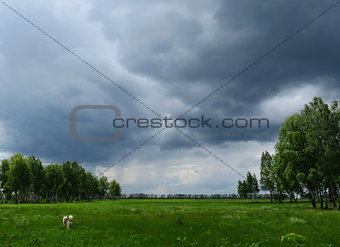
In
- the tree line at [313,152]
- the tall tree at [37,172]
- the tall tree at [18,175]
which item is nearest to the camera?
the tree line at [313,152]

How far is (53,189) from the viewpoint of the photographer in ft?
395

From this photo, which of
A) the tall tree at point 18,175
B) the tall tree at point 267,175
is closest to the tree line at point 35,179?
the tall tree at point 18,175

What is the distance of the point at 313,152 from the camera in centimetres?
5966

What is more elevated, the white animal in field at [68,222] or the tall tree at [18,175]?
the tall tree at [18,175]

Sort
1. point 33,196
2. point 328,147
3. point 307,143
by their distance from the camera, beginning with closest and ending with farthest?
1. point 328,147
2. point 307,143
3. point 33,196

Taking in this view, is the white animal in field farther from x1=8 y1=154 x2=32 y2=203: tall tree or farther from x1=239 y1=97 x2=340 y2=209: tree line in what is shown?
x1=8 y1=154 x2=32 y2=203: tall tree

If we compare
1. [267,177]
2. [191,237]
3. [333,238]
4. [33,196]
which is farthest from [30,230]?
[33,196]

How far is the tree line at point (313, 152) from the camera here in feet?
184

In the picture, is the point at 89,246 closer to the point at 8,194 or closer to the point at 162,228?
the point at 162,228

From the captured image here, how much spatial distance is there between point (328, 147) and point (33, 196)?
125181 mm

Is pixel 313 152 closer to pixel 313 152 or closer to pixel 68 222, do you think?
pixel 313 152

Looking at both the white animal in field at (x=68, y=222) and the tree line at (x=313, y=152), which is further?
the tree line at (x=313, y=152)

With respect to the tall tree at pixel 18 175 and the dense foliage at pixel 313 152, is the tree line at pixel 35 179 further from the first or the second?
the dense foliage at pixel 313 152

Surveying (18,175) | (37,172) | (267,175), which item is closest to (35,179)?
(37,172)
